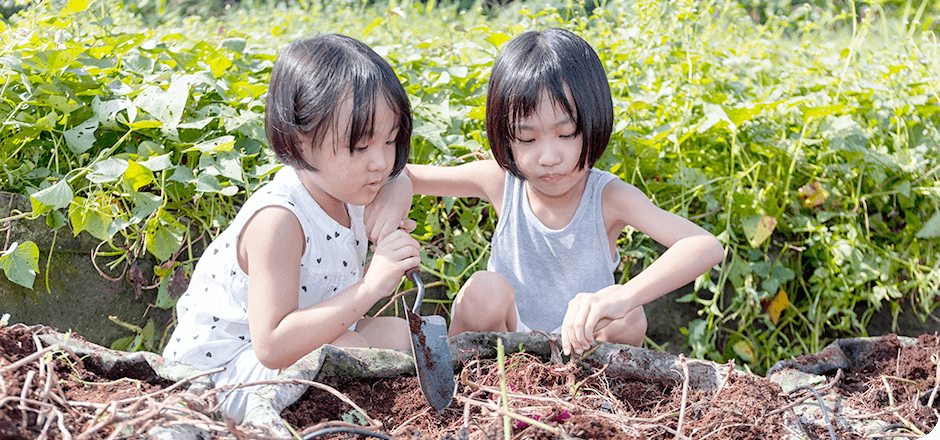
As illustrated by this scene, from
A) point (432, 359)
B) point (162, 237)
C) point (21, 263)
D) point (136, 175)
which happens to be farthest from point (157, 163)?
point (432, 359)

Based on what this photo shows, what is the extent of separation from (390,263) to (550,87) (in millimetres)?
480

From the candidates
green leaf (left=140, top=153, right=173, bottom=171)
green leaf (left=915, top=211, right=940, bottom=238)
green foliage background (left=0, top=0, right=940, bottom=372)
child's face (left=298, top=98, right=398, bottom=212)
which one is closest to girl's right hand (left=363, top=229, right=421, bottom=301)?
child's face (left=298, top=98, right=398, bottom=212)

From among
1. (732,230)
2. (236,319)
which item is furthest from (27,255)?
(732,230)

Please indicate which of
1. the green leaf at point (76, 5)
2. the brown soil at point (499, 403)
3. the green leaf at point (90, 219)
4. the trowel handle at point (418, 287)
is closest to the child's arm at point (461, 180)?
the trowel handle at point (418, 287)

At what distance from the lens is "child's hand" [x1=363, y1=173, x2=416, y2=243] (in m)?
1.35

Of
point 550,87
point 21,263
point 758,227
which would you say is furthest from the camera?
point 758,227

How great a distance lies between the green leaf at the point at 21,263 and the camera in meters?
1.43

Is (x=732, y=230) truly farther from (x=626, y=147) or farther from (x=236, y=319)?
(x=236, y=319)

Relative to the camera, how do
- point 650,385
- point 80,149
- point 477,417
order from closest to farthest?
1. point 477,417
2. point 650,385
3. point 80,149

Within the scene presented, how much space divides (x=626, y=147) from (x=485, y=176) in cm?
53

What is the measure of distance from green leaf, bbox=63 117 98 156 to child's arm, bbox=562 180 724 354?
123cm

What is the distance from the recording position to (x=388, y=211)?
4.50 feet

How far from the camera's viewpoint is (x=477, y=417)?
3.45 ft

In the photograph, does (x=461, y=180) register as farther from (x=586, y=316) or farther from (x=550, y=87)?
(x=586, y=316)
